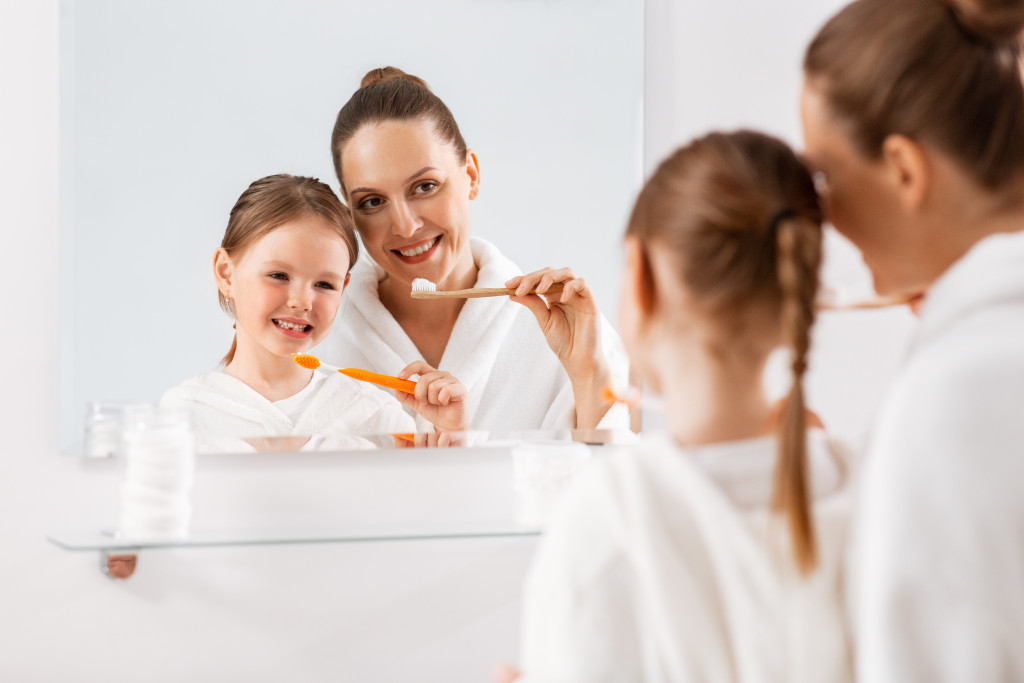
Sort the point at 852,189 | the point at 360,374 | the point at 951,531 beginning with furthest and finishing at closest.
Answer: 1. the point at 360,374
2. the point at 852,189
3. the point at 951,531

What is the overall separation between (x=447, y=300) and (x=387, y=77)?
253 millimetres

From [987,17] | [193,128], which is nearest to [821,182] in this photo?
[987,17]

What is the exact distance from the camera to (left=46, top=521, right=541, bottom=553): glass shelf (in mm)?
841

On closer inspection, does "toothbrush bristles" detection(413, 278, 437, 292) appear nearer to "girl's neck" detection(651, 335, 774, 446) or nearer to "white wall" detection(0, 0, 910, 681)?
"white wall" detection(0, 0, 910, 681)

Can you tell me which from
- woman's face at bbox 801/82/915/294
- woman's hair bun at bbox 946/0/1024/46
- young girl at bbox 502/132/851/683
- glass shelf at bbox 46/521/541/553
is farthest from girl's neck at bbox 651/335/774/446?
glass shelf at bbox 46/521/541/553

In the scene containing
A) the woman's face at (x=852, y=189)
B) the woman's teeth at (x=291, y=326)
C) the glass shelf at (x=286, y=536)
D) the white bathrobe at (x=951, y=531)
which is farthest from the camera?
the woman's teeth at (x=291, y=326)

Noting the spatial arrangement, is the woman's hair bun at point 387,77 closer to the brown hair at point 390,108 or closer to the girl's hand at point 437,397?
the brown hair at point 390,108

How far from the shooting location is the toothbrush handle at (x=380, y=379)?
0.96m

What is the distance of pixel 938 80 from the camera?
561mm

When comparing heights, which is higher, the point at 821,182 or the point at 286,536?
the point at 821,182

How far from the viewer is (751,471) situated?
52cm

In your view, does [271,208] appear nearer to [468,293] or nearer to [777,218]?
[468,293]

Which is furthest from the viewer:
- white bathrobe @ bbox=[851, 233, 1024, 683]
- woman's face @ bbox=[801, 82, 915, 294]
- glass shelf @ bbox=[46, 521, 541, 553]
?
glass shelf @ bbox=[46, 521, 541, 553]

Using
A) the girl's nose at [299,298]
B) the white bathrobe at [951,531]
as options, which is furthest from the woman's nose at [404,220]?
the white bathrobe at [951,531]
